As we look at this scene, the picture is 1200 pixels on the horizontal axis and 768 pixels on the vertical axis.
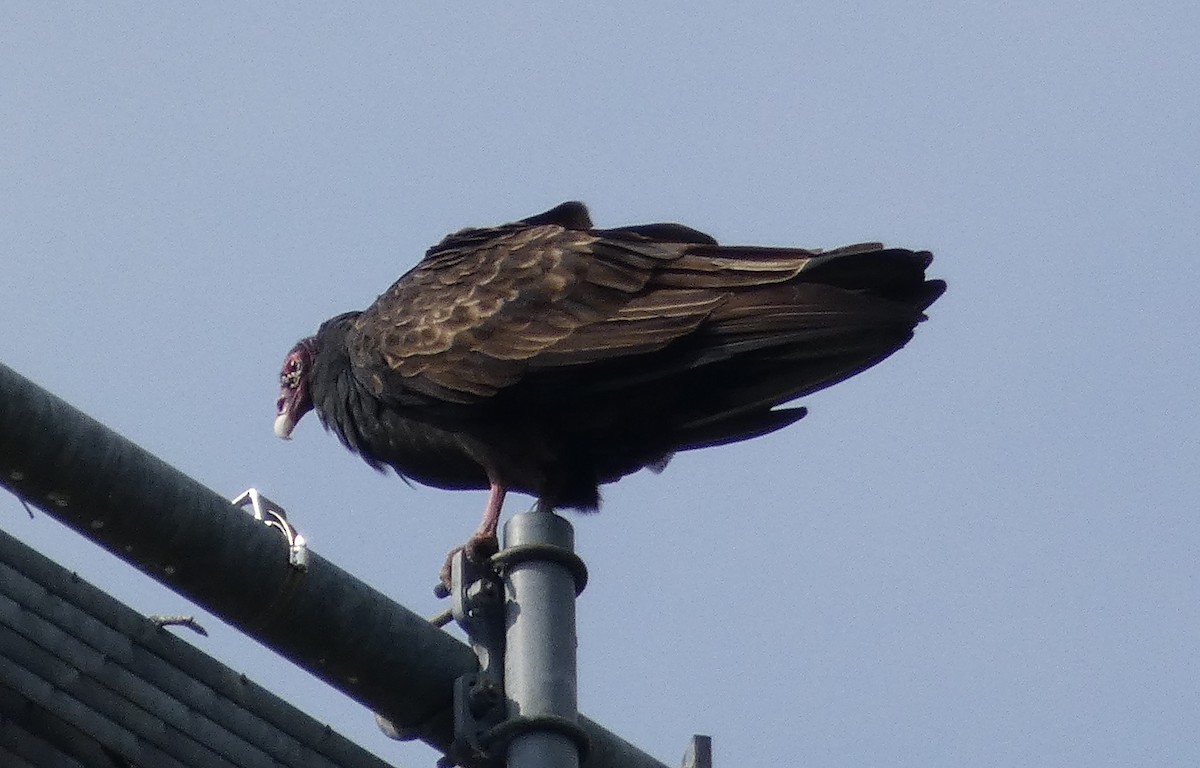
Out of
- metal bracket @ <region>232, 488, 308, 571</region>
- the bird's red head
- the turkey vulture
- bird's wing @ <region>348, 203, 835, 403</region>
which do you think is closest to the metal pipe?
metal bracket @ <region>232, 488, 308, 571</region>

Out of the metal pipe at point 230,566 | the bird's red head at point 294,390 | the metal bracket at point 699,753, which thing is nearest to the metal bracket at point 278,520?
the metal pipe at point 230,566

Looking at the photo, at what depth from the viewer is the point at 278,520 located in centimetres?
369

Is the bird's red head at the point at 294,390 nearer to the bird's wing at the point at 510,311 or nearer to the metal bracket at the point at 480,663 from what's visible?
the bird's wing at the point at 510,311

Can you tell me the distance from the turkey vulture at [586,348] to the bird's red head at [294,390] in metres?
0.29

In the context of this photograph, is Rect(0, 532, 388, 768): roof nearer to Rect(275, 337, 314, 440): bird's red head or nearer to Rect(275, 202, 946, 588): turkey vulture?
Rect(275, 202, 946, 588): turkey vulture

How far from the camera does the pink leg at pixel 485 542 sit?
4.18 metres

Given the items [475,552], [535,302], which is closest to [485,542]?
[475,552]

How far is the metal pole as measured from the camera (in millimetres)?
3326

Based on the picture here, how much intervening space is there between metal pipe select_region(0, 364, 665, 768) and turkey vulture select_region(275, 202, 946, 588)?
1.83 m

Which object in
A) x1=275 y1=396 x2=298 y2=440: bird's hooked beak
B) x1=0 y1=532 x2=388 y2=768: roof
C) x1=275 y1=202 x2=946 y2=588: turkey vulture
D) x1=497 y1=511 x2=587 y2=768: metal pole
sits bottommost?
x1=497 y1=511 x2=587 y2=768: metal pole

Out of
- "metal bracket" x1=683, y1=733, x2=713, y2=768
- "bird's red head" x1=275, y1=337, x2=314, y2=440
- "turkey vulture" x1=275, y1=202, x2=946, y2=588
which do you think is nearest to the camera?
"metal bracket" x1=683, y1=733, x2=713, y2=768

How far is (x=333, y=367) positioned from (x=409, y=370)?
0.70 metres

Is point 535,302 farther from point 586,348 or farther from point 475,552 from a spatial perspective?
point 475,552

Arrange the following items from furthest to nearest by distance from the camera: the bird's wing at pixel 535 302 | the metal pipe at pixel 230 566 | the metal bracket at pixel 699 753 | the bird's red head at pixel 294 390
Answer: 1. the bird's red head at pixel 294 390
2. the bird's wing at pixel 535 302
3. the metal bracket at pixel 699 753
4. the metal pipe at pixel 230 566
